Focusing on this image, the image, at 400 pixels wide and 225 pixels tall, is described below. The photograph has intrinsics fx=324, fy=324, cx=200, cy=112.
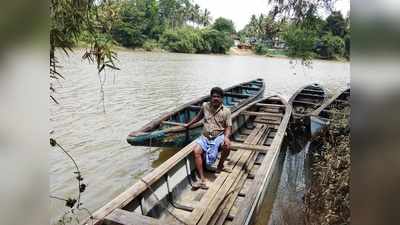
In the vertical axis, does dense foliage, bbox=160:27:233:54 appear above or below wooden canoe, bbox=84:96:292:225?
above

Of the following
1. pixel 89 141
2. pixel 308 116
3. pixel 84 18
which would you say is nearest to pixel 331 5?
Answer: pixel 84 18

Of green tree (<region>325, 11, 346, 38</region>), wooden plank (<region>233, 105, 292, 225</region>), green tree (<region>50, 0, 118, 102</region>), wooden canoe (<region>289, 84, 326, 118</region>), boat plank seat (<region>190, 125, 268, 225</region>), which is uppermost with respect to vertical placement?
green tree (<region>325, 11, 346, 38</region>)

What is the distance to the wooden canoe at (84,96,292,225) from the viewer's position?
2.61 m

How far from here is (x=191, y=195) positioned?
153 inches

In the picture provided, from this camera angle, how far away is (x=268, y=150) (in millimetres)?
4602

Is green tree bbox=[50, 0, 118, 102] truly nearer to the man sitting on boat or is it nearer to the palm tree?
the man sitting on boat

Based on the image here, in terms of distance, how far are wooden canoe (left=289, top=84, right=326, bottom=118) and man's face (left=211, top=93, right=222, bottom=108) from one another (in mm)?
4647

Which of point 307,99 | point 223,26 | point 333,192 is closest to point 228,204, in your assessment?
point 333,192

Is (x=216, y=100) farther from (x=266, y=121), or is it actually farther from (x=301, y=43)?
(x=266, y=121)

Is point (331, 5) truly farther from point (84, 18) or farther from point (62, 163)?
point (62, 163)

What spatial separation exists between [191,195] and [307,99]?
7159mm

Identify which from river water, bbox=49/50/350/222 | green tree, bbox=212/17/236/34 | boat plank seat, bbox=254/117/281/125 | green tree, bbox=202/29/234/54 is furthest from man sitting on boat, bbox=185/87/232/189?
green tree, bbox=212/17/236/34

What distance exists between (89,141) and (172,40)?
1175 inches

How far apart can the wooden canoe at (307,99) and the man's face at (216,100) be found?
4647 millimetres
